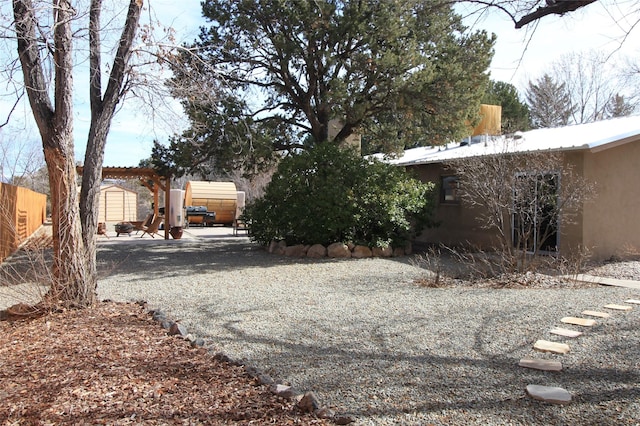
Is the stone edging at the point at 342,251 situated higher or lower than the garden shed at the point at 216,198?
lower

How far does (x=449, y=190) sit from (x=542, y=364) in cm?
1094

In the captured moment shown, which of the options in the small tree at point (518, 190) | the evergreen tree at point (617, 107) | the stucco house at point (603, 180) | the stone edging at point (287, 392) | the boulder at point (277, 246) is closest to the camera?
the stone edging at point (287, 392)

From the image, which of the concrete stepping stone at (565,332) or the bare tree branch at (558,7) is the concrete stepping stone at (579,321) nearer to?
the concrete stepping stone at (565,332)

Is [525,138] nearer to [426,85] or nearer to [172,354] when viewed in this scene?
[426,85]

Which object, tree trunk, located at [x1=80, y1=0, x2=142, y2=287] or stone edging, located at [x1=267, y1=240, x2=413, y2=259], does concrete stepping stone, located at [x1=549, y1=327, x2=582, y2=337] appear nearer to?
tree trunk, located at [x1=80, y1=0, x2=142, y2=287]

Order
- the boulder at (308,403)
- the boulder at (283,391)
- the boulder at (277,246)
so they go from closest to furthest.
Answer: the boulder at (308,403), the boulder at (283,391), the boulder at (277,246)

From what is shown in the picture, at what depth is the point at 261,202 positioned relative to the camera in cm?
1330

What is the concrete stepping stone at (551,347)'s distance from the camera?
14.6ft

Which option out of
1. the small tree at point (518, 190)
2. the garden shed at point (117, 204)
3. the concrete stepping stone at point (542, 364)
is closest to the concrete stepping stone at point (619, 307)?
the small tree at point (518, 190)

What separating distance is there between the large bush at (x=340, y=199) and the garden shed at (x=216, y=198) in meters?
15.3

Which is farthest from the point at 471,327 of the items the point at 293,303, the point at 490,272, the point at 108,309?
the point at 108,309

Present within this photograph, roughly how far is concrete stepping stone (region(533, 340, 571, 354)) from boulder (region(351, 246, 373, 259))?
751 centimetres

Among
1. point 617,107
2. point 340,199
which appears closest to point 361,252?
point 340,199

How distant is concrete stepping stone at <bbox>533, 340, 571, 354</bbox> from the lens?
445cm
